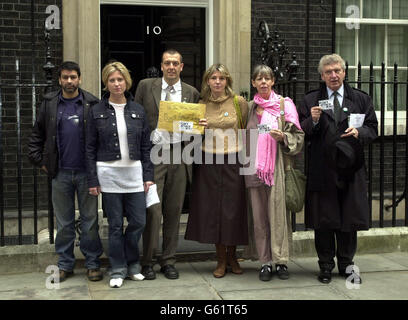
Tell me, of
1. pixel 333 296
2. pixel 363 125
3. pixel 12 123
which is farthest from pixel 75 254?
pixel 363 125

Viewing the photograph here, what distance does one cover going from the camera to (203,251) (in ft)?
18.7

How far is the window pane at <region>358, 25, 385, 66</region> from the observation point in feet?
26.0

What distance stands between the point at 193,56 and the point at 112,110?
282cm

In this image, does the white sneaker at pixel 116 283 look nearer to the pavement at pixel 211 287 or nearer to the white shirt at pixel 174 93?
the pavement at pixel 211 287

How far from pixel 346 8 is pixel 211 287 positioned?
469 cm

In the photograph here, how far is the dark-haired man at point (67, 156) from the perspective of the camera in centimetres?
472

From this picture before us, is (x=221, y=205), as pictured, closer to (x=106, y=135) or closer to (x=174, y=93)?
(x=174, y=93)

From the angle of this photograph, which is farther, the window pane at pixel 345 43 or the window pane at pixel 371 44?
the window pane at pixel 371 44

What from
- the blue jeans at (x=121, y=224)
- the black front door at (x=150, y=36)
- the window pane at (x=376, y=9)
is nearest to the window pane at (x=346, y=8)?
the window pane at (x=376, y=9)

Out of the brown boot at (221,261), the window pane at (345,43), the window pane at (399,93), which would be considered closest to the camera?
the brown boot at (221,261)

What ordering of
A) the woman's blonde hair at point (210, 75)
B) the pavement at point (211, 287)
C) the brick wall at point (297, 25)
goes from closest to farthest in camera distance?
the pavement at point (211, 287), the woman's blonde hair at point (210, 75), the brick wall at point (297, 25)

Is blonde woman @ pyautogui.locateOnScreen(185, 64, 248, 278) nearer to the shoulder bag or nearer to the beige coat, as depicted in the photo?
the beige coat

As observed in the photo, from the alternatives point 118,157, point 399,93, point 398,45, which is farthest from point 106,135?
point 398,45

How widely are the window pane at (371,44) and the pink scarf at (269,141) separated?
3.62m
